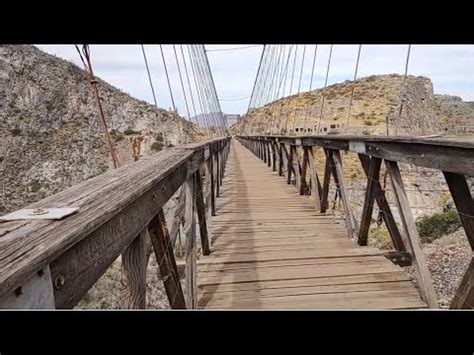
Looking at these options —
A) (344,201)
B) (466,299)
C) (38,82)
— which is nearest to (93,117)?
(38,82)

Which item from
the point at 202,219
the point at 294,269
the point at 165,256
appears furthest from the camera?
the point at 202,219

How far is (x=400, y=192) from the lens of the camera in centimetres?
207

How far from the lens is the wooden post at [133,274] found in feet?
3.19

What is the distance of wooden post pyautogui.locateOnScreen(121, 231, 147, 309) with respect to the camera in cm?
97

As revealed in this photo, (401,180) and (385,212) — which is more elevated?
(401,180)

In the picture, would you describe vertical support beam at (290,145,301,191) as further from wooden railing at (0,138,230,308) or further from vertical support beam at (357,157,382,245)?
wooden railing at (0,138,230,308)

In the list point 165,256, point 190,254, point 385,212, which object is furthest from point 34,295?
point 385,212

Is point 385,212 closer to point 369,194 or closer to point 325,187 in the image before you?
point 369,194

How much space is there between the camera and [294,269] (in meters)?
2.73

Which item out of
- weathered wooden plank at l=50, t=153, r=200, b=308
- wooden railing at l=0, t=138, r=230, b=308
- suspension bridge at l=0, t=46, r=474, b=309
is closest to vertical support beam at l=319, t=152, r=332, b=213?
suspension bridge at l=0, t=46, r=474, b=309

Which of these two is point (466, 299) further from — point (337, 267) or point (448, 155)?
point (337, 267)

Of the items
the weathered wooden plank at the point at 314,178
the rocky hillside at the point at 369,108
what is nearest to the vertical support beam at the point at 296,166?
the weathered wooden plank at the point at 314,178

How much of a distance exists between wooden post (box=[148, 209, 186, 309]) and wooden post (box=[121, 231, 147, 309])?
0.89 ft

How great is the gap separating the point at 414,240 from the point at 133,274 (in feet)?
5.12
